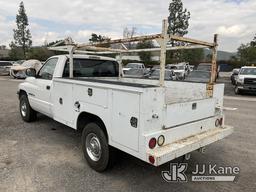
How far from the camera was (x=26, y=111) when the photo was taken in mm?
6805

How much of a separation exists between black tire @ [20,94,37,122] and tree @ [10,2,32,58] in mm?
61822

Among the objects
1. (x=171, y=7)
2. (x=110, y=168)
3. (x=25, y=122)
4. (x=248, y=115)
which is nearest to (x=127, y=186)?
(x=110, y=168)

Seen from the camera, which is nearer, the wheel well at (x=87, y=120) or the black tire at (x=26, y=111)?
the wheel well at (x=87, y=120)

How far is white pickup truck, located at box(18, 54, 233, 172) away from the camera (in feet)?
10.2

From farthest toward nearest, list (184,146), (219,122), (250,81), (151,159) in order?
(250,81) < (219,122) < (184,146) < (151,159)

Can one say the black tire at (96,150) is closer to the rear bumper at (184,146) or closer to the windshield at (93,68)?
the rear bumper at (184,146)

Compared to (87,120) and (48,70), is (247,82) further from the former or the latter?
(87,120)

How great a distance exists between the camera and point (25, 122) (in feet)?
22.8

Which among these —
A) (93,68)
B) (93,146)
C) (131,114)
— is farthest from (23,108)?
(131,114)

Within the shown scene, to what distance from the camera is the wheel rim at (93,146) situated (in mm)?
4008

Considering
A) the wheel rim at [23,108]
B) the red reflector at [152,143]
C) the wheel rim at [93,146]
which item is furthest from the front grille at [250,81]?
the red reflector at [152,143]

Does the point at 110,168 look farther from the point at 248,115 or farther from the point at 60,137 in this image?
the point at 248,115

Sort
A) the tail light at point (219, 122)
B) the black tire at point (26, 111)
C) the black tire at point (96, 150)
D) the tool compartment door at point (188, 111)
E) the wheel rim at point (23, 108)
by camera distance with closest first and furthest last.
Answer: the tool compartment door at point (188, 111)
the black tire at point (96, 150)
the tail light at point (219, 122)
the black tire at point (26, 111)
the wheel rim at point (23, 108)

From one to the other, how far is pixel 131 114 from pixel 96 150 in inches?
48.7
